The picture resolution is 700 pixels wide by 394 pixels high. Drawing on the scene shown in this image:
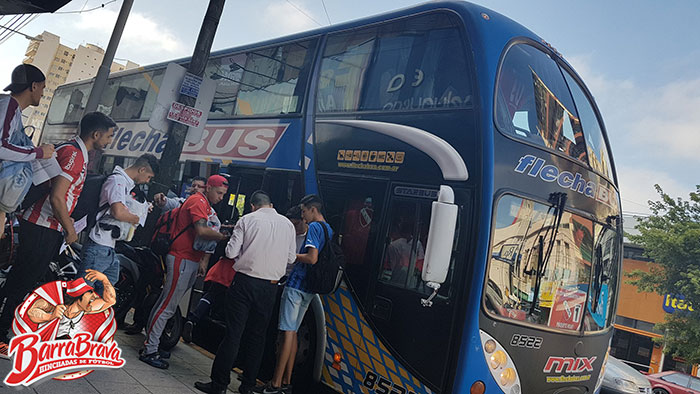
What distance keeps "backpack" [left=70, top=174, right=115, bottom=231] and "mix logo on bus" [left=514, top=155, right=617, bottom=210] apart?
3.45 m

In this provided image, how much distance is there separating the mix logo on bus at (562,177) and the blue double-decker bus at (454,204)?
16 mm

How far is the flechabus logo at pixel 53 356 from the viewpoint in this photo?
293 cm

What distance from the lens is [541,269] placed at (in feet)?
14.1

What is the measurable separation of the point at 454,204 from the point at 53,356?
2.86 meters

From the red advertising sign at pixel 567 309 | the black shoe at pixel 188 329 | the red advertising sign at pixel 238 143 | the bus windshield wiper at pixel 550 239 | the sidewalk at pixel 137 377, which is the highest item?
the red advertising sign at pixel 238 143

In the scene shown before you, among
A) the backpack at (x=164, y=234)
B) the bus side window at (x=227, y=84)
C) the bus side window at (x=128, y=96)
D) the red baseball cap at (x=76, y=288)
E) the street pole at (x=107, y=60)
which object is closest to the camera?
the red baseball cap at (x=76, y=288)

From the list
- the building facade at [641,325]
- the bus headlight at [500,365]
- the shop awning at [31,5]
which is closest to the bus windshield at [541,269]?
the bus headlight at [500,365]

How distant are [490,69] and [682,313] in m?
19.5

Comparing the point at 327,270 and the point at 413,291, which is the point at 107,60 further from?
the point at 413,291

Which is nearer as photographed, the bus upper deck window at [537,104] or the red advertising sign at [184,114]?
the bus upper deck window at [537,104]

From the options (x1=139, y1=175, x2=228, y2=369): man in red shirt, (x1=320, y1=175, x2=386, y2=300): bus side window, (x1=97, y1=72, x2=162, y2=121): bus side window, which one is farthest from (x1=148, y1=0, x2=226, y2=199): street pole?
(x1=97, y1=72, x2=162, y2=121): bus side window

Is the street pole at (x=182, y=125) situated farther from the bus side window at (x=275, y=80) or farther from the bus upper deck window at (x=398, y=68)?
the bus upper deck window at (x=398, y=68)

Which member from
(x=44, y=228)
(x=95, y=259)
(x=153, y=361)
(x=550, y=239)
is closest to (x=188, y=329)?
(x=153, y=361)

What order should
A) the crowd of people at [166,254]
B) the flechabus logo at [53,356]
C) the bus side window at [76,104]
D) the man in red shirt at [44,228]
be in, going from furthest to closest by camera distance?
1. the bus side window at [76,104]
2. the man in red shirt at [44,228]
3. the crowd of people at [166,254]
4. the flechabus logo at [53,356]
